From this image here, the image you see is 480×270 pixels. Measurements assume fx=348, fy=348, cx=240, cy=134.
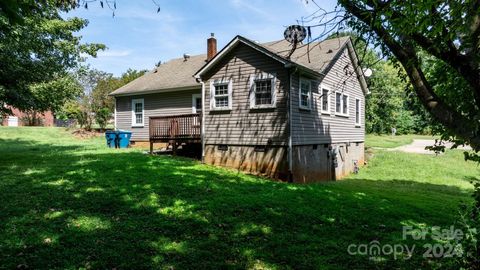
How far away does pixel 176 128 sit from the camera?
1641cm

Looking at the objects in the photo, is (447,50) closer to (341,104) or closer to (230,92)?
(230,92)

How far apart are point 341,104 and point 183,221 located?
14326 mm

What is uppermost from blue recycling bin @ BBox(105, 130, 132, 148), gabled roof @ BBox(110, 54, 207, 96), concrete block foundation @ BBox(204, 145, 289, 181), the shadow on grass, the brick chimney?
the brick chimney

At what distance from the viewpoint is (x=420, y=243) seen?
5980 millimetres

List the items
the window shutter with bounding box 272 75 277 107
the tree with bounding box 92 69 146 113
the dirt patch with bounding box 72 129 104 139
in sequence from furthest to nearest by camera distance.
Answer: the tree with bounding box 92 69 146 113, the dirt patch with bounding box 72 129 104 139, the window shutter with bounding box 272 75 277 107

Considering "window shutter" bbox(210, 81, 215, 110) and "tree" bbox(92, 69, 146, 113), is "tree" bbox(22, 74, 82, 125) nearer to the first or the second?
"window shutter" bbox(210, 81, 215, 110)

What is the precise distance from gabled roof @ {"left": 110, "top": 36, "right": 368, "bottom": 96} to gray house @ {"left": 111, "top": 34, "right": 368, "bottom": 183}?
57 millimetres

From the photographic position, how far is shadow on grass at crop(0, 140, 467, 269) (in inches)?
194

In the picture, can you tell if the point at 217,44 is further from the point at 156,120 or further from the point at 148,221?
the point at 148,221

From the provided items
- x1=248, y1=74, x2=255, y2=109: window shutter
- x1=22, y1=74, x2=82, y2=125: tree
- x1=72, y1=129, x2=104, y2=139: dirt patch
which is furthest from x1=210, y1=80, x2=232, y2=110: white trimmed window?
x1=72, y1=129, x2=104, y2=139: dirt patch

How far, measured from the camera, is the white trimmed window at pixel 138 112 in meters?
21.4

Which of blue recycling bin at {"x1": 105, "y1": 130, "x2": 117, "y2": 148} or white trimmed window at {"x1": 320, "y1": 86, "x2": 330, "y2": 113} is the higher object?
white trimmed window at {"x1": 320, "y1": 86, "x2": 330, "y2": 113}

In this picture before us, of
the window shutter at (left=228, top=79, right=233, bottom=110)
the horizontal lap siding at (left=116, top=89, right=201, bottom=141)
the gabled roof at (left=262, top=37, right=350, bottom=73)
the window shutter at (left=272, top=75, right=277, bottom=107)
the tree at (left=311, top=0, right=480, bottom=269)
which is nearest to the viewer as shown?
the tree at (left=311, top=0, right=480, bottom=269)

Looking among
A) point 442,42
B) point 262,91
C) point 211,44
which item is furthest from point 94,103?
point 442,42
